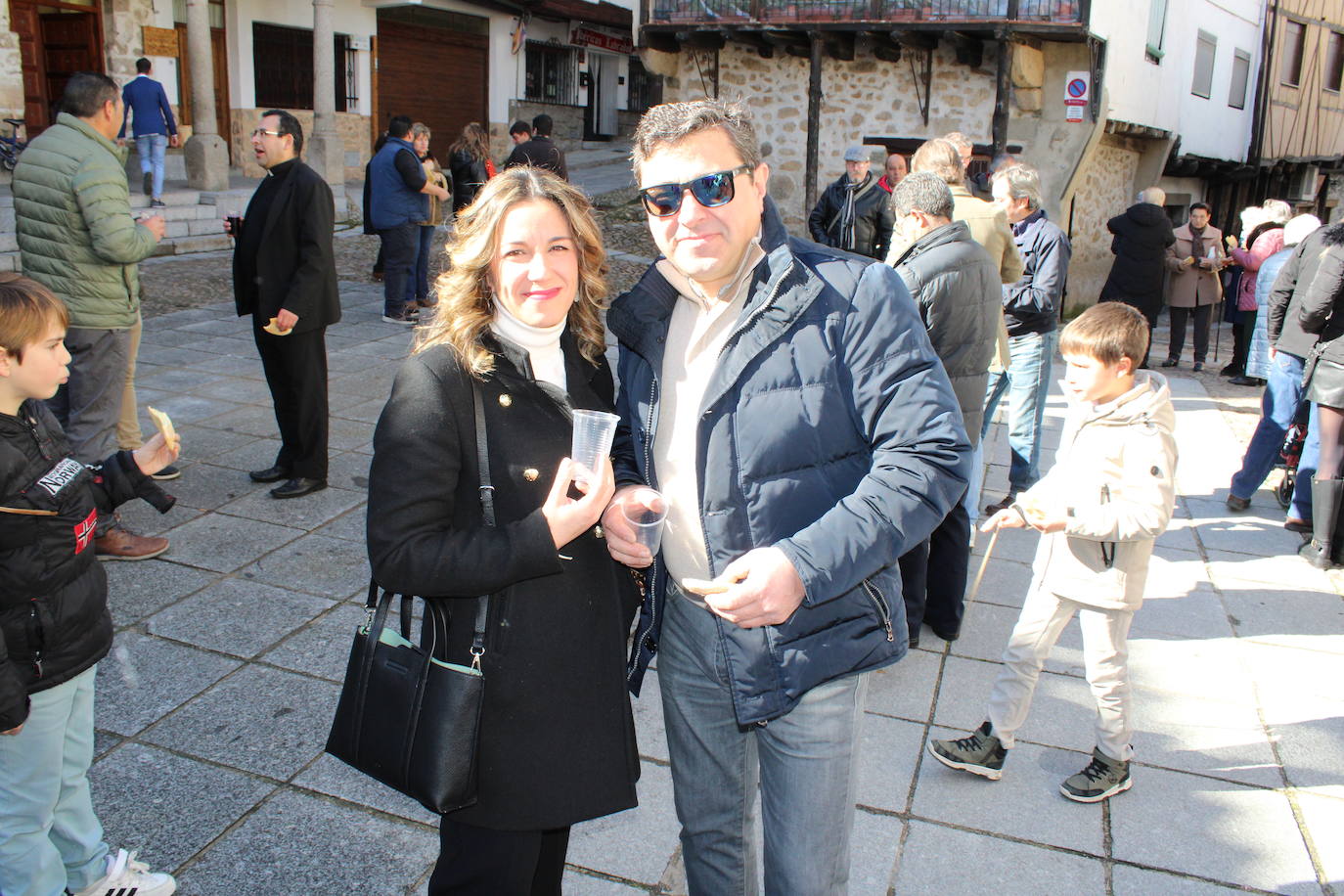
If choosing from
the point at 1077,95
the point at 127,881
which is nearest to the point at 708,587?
the point at 127,881

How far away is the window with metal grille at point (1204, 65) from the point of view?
16547 millimetres

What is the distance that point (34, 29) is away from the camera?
49.5ft

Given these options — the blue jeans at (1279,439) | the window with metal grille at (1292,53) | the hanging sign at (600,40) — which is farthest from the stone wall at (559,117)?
the blue jeans at (1279,439)

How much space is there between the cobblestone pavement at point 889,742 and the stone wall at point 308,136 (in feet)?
46.4

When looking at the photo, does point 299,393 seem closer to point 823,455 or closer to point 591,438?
point 591,438

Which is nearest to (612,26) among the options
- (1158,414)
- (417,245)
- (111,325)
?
(417,245)

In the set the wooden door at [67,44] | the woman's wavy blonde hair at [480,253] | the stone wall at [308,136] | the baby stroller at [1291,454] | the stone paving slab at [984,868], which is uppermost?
the wooden door at [67,44]

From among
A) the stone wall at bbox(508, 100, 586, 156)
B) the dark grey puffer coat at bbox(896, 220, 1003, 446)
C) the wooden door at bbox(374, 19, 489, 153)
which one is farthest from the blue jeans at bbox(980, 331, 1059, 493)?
the stone wall at bbox(508, 100, 586, 156)

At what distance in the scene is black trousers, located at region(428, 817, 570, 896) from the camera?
6.53ft

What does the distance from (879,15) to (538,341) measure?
13.0 m

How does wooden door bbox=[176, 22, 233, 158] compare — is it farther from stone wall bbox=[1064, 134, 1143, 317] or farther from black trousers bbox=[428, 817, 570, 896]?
black trousers bbox=[428, 817, 570, 896]

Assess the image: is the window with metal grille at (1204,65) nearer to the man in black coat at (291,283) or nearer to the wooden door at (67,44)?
the man in black coat at (291,283)

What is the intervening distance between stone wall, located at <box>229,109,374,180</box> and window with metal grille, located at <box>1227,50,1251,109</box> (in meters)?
15.8

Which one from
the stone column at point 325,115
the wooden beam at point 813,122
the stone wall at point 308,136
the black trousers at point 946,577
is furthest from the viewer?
the stone wall at point 308,136
